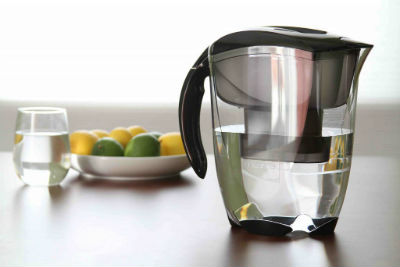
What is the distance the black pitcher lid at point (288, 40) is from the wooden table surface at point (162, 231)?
233mm

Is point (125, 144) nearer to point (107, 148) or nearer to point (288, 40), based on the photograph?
point (107, 148)

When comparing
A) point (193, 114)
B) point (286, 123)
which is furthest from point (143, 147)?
point (286, 123)

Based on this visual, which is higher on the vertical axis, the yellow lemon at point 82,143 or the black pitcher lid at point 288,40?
the black pitcher lid at point 288,40

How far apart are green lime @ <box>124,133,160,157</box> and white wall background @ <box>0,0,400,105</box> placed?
10.6ft

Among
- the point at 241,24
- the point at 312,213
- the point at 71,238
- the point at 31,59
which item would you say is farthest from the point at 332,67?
the point at 31,59

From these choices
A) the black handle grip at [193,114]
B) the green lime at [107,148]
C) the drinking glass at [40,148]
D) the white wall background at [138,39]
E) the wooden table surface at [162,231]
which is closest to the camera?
the wooden table surface at [162,231]

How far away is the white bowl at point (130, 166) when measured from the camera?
116 cm

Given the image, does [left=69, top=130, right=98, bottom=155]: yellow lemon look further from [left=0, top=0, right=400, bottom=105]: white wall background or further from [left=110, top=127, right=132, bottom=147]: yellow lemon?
[left=0, top=0, right=400, bottom=105]: white wall background

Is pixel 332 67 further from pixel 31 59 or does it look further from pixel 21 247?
pixel 31 59

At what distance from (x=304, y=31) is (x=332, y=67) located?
78 millimetres

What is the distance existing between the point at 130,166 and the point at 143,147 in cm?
6

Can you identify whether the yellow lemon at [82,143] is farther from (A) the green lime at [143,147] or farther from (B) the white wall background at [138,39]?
(B) the white wall background at [138,39]

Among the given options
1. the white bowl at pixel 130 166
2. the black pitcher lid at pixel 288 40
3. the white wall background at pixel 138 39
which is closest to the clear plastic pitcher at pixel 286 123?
the black pitcher lid at pixel 288 40

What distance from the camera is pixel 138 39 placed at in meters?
4.47
